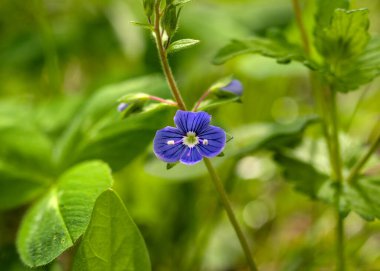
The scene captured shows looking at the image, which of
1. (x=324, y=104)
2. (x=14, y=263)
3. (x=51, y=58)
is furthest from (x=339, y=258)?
(x=51, y=58)

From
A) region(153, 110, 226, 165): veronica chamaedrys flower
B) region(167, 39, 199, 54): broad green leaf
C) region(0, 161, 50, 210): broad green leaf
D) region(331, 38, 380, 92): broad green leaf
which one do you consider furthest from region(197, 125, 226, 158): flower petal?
region(0, 161, 50, 210): broad green leaf

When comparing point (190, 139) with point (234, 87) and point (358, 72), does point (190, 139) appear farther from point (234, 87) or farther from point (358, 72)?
point (358, 72)

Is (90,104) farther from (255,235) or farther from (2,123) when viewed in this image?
(255,235)

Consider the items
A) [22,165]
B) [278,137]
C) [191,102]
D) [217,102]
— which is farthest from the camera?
[191,102]

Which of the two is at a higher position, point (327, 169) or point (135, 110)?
point (135, 110)

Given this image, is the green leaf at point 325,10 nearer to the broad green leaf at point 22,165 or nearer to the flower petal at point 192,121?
the flower petal at point 192,121

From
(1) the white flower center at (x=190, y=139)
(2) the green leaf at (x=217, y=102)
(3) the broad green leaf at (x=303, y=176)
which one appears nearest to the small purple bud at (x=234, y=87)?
(2) the green leaf at (x=217, y=102)

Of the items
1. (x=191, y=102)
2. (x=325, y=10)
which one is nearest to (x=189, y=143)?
(x=325, y=10)
